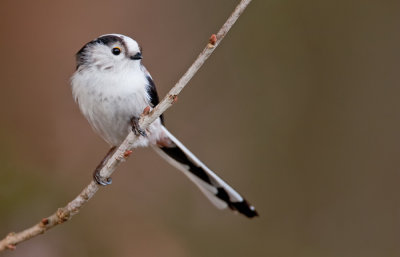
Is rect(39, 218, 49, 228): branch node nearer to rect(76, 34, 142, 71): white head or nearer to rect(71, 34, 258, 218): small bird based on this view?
rect(71, 34, 258, 218): small bird

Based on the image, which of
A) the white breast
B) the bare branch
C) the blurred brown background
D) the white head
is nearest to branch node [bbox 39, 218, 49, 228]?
the bare branch

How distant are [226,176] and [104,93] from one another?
1.71m

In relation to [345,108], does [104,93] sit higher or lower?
lower

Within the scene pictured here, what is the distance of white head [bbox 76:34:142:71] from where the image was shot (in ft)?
9.01

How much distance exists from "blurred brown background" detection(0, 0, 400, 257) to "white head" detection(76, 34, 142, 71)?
125 centimetres

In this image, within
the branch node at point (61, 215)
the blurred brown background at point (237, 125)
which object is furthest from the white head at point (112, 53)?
the blurred brown background at point (237, 125)

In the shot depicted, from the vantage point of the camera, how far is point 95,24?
14.0 feet

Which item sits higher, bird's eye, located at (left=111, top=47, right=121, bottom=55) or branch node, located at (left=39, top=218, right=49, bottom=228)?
bird's eye, located at (left=111, top=47, right=121, bottom=55)

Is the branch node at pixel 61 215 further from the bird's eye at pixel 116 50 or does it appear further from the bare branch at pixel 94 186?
the bird's eye at pixel 116 50

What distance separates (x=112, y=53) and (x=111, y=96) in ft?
0.70

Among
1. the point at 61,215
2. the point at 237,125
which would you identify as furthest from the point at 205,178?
the point at 237,125

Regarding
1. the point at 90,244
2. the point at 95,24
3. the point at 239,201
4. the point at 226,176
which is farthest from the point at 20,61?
the point at 239,201

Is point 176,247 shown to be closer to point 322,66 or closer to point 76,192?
point 76,192

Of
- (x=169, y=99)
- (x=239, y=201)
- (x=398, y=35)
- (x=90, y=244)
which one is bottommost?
(x=90, y=244)
